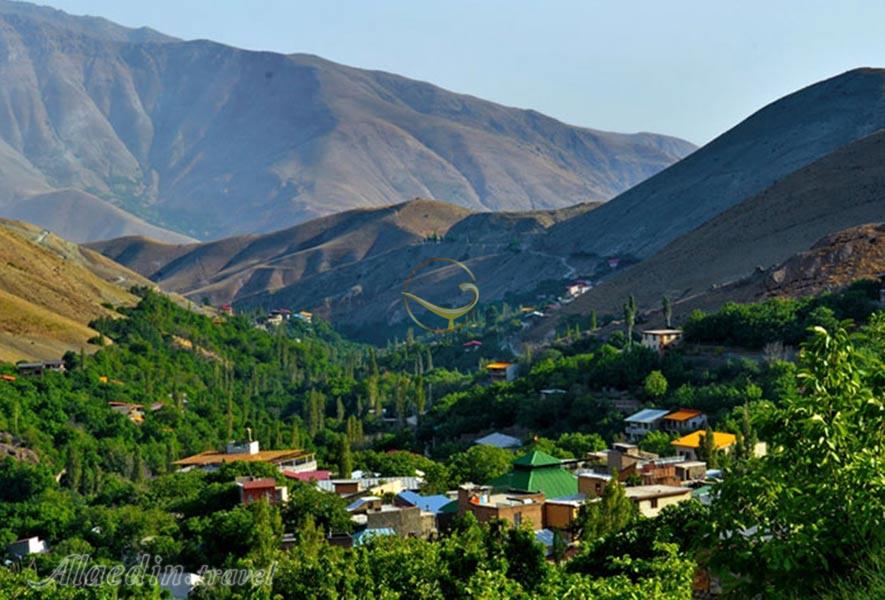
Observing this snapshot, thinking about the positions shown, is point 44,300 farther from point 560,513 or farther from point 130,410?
point 560,513

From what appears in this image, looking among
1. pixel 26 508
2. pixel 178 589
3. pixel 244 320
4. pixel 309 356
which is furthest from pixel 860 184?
pixel 178 589

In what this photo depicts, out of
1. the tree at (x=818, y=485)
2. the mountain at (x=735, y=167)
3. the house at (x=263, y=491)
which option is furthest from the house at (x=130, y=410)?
the mountain at (x=735, y=167)

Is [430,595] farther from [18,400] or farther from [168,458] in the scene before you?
[18,400]

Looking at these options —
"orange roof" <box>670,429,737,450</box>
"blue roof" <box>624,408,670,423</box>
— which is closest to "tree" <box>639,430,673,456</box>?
"orange roof" <box>670,429,737,450</box>

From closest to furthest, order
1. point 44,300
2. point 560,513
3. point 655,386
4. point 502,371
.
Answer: point 560,513 < point 655,386 < point 502,371 < point 44,300

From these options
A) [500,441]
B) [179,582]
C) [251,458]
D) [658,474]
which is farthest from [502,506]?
[500,441]
